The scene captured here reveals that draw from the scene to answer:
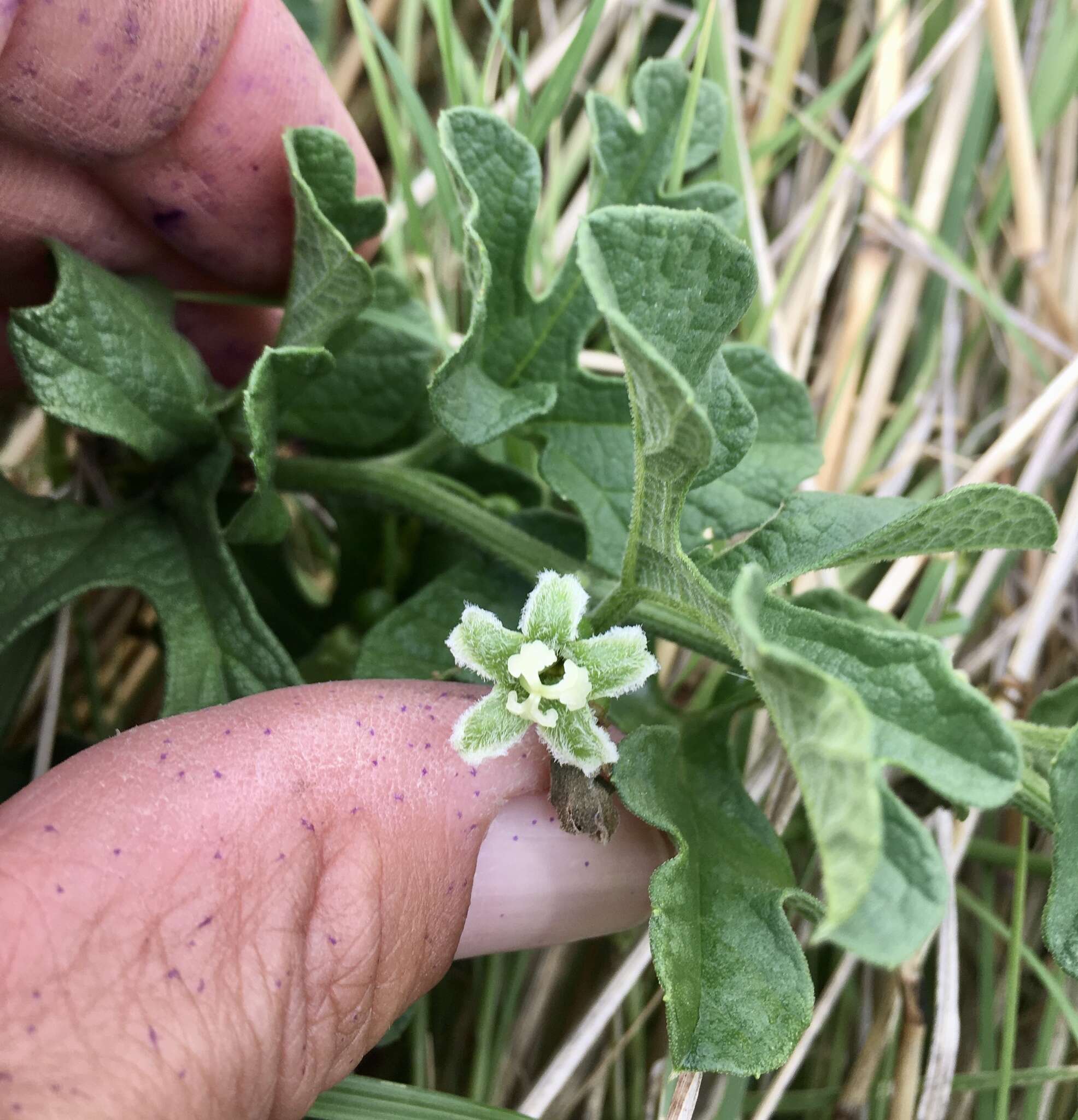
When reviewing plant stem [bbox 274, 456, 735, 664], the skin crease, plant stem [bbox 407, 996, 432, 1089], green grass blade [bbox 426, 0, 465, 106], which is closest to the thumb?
the skin crease

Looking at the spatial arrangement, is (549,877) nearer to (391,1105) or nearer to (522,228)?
(391,1105)

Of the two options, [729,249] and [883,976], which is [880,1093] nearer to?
[883,976]

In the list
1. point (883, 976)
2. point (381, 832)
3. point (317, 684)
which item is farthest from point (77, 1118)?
point (883, 976)

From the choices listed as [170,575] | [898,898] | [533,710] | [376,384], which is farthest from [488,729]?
[376,384]

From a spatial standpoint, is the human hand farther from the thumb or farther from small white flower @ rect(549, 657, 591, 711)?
small white flower @ rect(549, 657, 591, 711)

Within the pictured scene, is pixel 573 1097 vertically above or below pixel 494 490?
below

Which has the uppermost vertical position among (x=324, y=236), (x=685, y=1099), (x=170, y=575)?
(x=324, y=236)
